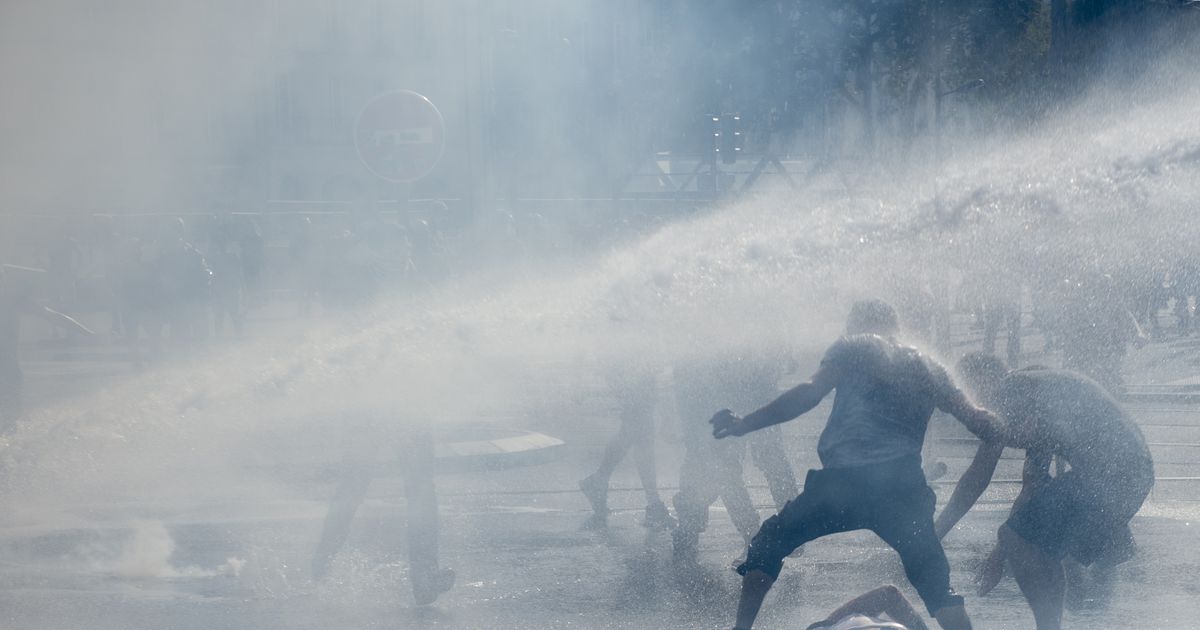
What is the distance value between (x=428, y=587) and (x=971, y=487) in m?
2.44

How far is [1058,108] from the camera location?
58.1ft

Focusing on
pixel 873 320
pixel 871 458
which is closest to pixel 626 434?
pixel 873 320

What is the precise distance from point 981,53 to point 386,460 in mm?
12302

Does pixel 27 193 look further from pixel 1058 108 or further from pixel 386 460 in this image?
pixel 386 460

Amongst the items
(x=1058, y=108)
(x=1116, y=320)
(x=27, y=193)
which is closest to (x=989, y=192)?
(x=1116, y=320)

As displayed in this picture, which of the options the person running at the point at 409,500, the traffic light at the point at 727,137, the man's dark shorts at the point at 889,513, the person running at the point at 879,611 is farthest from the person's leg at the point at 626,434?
the traffic light at the point at 727,137

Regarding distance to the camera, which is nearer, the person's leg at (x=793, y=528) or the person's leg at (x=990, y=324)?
the person's leg at (x=793, y=528)

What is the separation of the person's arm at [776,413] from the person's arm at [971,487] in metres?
0.64

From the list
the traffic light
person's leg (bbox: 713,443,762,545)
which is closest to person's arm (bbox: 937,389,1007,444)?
person's leg (bbox: 713,443,762,545)

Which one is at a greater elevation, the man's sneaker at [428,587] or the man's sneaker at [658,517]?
the man's sneaker at [428,587]

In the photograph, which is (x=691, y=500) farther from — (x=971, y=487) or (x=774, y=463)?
(x=971, y=487)

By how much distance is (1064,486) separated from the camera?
5473 millimetres

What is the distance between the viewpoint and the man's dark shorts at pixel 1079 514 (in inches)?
215

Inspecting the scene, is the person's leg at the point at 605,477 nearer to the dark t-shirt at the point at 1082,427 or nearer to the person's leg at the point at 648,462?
the person's leg at the point at 648,462
